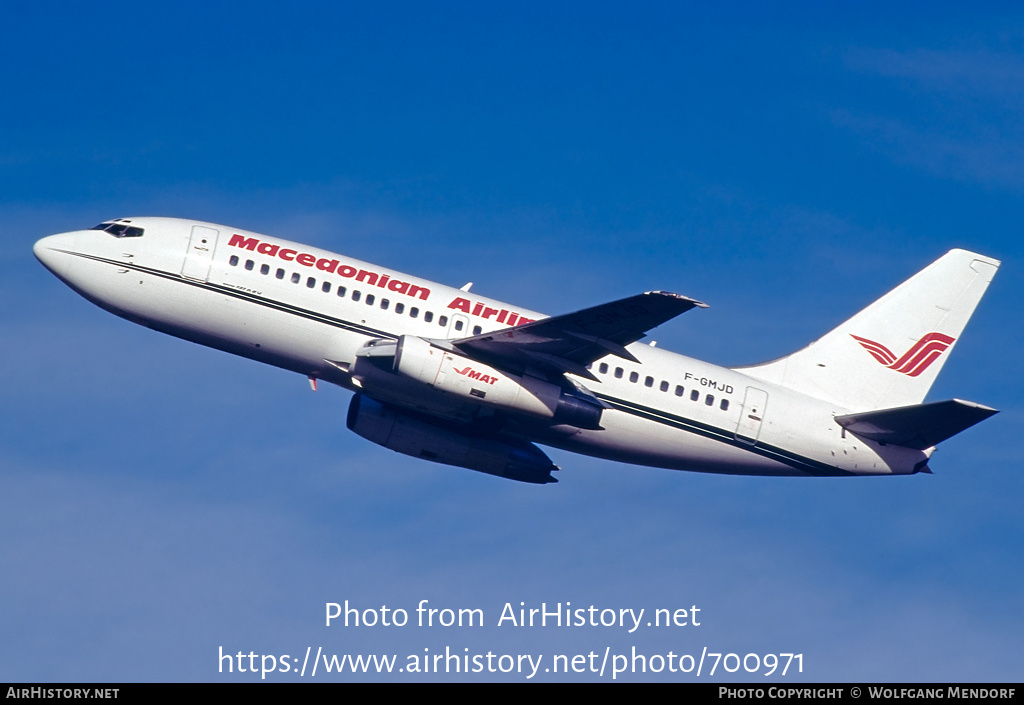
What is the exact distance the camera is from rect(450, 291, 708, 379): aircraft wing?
4253 centimetres

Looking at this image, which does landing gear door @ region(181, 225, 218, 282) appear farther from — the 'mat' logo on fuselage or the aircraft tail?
the aircraft tail

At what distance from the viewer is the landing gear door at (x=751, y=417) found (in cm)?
4903

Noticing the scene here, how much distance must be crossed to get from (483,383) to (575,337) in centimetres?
374

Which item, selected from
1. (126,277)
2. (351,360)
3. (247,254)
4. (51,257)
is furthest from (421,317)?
(51,257)

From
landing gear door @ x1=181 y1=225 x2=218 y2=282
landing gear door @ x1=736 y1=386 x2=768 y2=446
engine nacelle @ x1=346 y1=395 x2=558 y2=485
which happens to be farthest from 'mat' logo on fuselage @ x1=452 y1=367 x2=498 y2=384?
landing gear door @ x1=736 y1=386 x2=768 y2=446

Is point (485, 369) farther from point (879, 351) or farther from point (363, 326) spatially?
point (879, 351)

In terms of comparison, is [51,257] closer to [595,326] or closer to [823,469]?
[595,326]

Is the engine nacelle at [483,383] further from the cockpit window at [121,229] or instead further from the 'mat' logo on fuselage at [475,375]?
the cockpit window at [121,229]

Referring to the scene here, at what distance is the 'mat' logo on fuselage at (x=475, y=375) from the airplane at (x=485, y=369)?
37 mm

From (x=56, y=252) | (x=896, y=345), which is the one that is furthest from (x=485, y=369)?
(x=896, y=345)

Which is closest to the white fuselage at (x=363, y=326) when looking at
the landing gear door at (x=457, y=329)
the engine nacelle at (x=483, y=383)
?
the landing gear door at (x=457, y=329)
